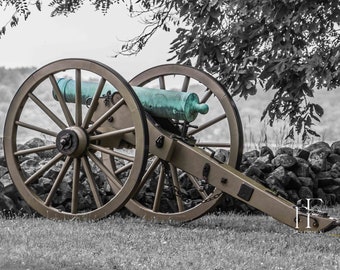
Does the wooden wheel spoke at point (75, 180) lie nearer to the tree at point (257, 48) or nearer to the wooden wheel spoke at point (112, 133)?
the wooden wheel spoke at point (112, 133)

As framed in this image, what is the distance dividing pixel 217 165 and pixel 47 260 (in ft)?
7.20

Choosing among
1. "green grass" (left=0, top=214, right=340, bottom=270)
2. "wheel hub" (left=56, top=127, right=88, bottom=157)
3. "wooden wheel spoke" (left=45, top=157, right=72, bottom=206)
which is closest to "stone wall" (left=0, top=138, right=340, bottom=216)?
"wooden wheel spoke" (left=45, top=157, right=72, bottom=206)

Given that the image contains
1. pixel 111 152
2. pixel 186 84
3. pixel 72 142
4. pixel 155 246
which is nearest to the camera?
pixel 155 246

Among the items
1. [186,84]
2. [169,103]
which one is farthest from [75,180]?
[186,84]

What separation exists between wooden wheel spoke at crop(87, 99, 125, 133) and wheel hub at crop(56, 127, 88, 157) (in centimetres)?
11

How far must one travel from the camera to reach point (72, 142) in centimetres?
728

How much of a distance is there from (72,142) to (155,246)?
1654 millimetres

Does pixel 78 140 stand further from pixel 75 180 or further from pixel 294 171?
pixel 294 171

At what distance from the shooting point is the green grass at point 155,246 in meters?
5.34

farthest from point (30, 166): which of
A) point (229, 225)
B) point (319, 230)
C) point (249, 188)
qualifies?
point (319, 230)

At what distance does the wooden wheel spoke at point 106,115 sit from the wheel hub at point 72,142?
0.11 metres

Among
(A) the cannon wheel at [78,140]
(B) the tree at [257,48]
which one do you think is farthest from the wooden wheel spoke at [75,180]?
(B) the tree at [257,48]

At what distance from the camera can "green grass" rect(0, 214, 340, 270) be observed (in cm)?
534

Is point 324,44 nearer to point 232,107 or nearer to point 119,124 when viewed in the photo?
point 232,107
